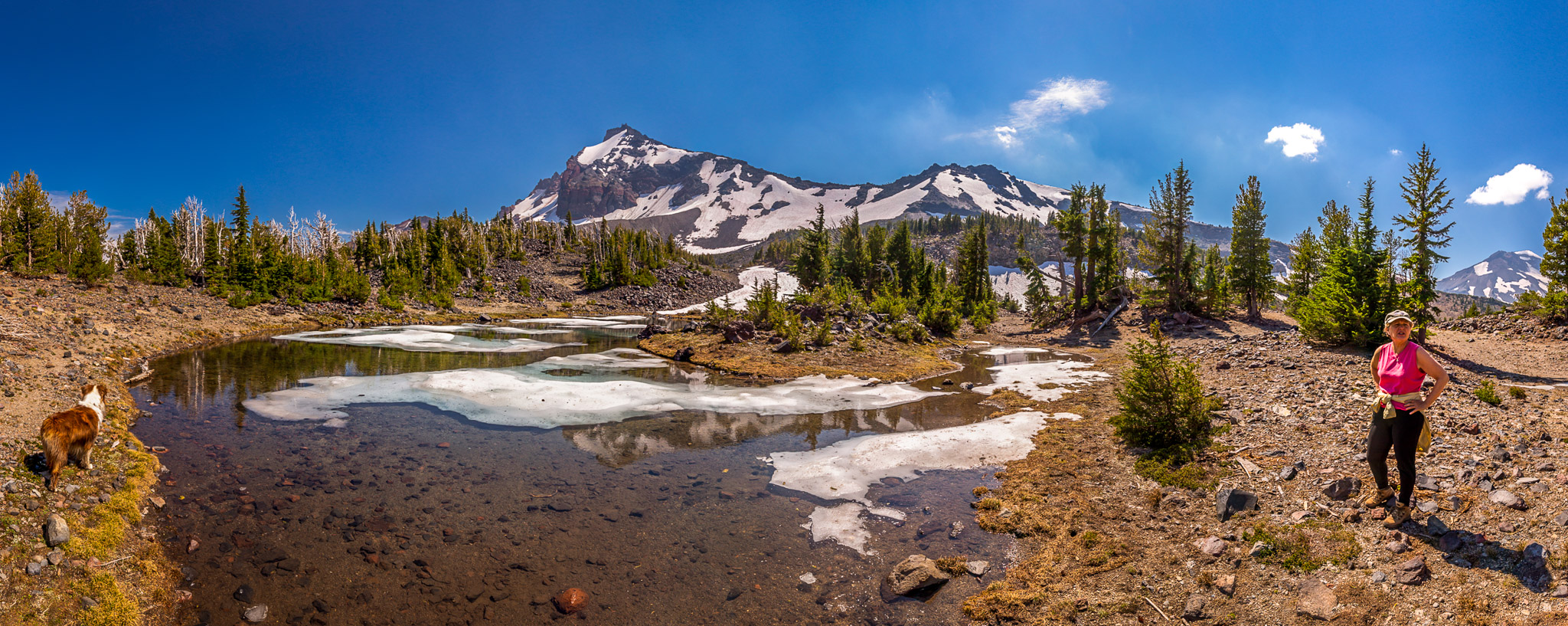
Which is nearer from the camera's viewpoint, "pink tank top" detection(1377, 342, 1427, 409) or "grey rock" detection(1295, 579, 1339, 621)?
"grey rock" detection(1295, 579, 1339, 621)

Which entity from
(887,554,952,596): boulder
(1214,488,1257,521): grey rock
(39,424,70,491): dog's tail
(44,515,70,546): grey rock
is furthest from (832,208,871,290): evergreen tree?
(44,515,70,546): grey rock

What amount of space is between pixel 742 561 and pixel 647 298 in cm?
8171

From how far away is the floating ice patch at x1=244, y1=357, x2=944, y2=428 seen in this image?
14234 millimetres

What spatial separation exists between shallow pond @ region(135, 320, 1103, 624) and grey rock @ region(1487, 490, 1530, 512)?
4.65 m

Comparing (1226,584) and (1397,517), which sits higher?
(1397,517)

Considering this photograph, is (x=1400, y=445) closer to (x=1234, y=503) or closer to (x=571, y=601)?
(x=1234, y=503)

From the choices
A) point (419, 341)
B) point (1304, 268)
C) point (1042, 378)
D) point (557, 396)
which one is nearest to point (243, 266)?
point (419, 341)

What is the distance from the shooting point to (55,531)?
6062 millimetres

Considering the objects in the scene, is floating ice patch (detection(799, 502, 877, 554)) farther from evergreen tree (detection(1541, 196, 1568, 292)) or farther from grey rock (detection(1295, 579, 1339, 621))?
evergreen tree (detection(1541, 196, 1568, 292))

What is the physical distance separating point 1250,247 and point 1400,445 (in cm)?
4454

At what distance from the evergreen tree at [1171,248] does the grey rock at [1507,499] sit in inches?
1411

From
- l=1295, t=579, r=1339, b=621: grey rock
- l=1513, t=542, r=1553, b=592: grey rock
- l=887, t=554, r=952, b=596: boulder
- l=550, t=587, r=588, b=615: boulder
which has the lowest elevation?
l=550, t=587, r=588, b=615: boulder

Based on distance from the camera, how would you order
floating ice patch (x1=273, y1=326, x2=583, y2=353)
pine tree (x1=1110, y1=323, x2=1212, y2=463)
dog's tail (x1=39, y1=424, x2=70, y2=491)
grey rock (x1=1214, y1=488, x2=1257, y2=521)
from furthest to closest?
floating ice patch (x1=273, y1=326, x2=583, y2=353) → pine tree (x1=1110, y1=323, x2=1212, y2=463) → dog's tail (x1=39, y1=424, x2=70, y2=491) → grey rock (x1=1214, y1=488, x2=1257, y2=521)

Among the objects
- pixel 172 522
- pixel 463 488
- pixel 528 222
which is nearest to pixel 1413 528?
pixel 463 488
